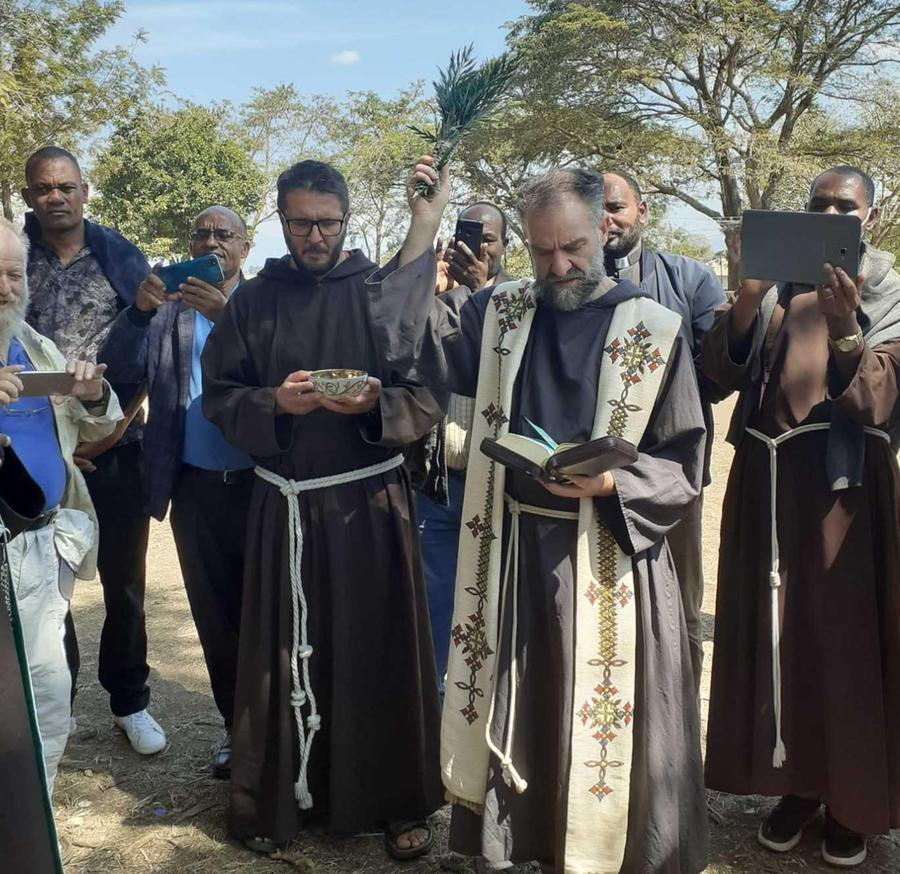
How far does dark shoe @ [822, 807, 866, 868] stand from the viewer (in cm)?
332

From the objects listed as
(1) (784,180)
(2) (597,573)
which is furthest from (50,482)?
(1) (784,180)

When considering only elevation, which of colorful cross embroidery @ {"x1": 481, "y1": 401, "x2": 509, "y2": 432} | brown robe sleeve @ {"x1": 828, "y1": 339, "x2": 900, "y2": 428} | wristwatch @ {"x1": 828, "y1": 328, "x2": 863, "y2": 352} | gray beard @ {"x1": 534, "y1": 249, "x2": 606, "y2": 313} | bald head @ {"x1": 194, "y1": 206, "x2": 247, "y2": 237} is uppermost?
bald head @ {"x1": 194, "y1": 206, "x2": 247, "y2": 237}

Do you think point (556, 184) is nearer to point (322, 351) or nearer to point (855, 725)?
point (322, 351)

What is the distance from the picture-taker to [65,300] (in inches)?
163

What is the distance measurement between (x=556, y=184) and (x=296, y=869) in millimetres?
2579

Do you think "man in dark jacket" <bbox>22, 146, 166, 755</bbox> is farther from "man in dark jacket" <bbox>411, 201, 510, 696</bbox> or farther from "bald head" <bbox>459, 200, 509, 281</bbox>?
"bald head" <bbox>459, 200, 509, 281</bbox>

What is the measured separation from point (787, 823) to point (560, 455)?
1.85 metres

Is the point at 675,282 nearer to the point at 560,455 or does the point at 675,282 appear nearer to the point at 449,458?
the point at 449,458

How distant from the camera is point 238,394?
3381 mm

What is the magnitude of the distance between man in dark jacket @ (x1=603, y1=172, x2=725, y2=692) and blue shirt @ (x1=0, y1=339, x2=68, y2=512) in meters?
2.28

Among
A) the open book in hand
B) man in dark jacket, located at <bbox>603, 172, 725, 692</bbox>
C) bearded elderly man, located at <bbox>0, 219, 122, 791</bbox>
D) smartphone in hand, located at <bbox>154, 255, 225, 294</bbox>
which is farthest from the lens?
man in dark jacket, located at <bbox>603, 172, 725, 692</bbox>

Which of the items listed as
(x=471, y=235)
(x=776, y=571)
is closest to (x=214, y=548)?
(x=471, y=235)

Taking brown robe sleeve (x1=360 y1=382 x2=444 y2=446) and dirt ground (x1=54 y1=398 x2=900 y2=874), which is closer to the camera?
brown robe sleeve (x1=360 y1=382 x2=444 y2=446)

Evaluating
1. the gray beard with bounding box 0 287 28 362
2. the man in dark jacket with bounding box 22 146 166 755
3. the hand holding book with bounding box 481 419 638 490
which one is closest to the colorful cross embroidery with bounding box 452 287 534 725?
the hand holding book with bounding box 481 419 638 490
